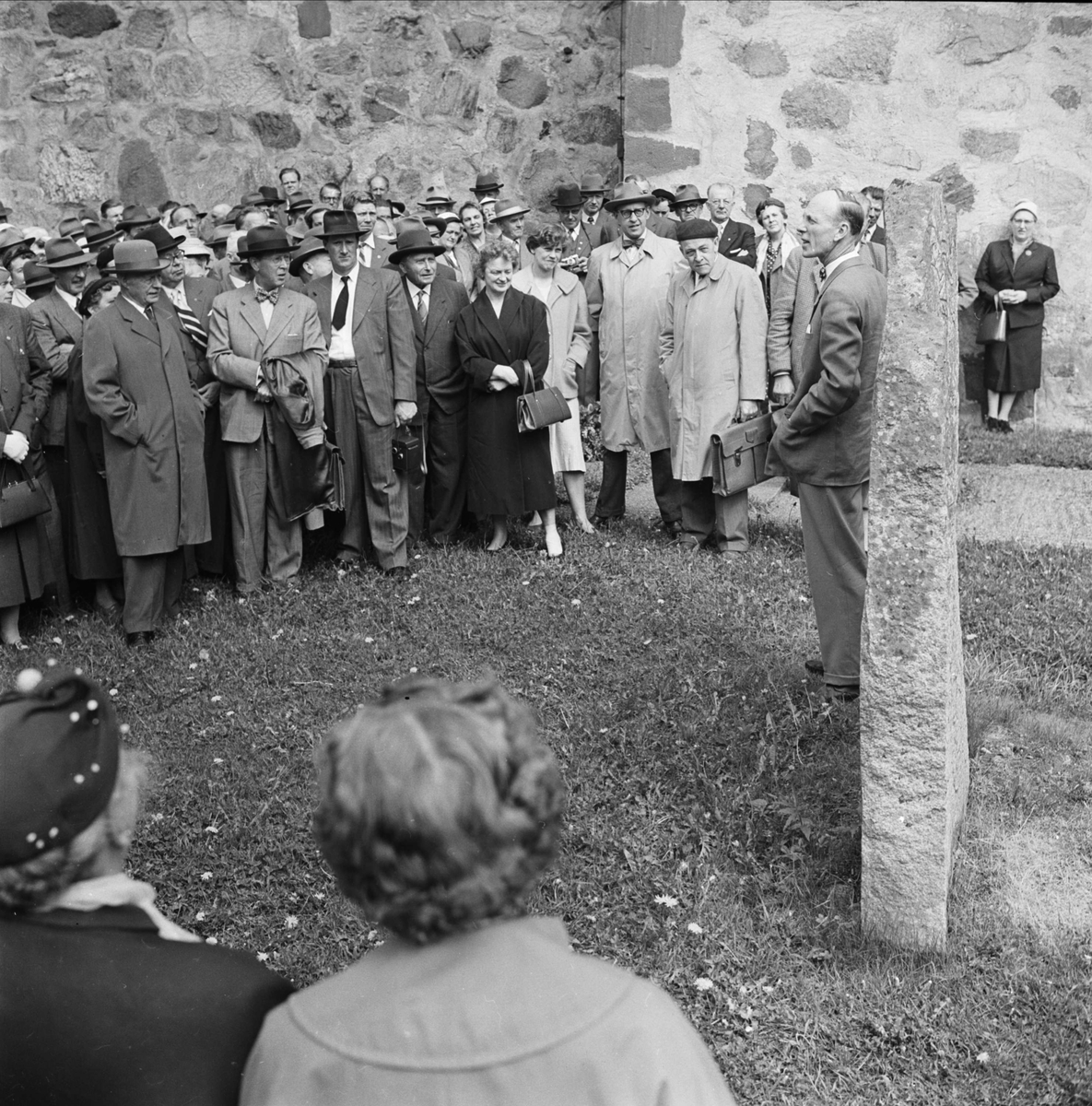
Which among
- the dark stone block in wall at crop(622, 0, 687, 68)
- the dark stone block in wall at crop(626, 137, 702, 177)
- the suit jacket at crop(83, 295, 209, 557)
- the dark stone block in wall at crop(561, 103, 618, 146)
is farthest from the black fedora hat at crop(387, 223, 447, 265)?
the dark stone block in wall at crop(561, 103, 618, 146)

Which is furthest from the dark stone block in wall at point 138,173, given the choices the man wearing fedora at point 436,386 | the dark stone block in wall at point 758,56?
the dark stone block in wall at point 758,56

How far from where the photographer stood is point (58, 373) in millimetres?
7562

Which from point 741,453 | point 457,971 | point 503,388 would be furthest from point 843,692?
point 457,971

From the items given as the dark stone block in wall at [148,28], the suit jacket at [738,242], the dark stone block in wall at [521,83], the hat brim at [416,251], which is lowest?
the suit jacket at [738,242]

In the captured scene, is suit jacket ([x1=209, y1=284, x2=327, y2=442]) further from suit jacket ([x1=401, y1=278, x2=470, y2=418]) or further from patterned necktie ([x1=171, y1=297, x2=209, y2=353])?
suit jacket ([x1=401, y1=278, x2=470, y2=418])

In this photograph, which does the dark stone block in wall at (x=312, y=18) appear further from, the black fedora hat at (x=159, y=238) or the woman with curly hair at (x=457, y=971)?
the woman with curly hair at (x=457, y=971)

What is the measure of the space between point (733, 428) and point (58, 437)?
3.79 metres

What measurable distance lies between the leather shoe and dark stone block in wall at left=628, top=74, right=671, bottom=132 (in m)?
6.58

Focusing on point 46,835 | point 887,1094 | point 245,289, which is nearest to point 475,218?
point 245,289

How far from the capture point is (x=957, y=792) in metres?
4.29

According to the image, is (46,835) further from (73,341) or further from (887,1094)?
(73,341)

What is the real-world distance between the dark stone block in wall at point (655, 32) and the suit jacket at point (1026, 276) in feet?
9.49

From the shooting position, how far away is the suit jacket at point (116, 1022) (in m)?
1.88

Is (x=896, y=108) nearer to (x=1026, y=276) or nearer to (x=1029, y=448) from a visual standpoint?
(x=1026, y=276)
